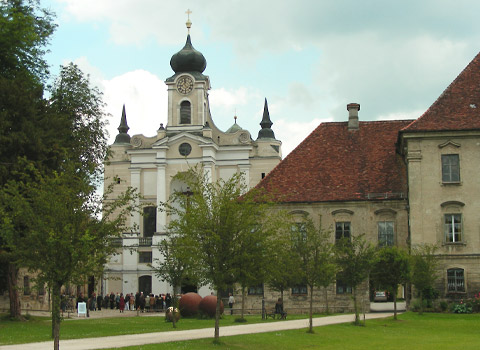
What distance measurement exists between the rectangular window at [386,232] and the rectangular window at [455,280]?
16.3 feet

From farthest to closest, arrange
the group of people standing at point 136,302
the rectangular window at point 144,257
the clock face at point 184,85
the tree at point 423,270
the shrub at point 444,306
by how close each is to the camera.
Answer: the clock face at point 184,85 → the rectangular window at point 144,257 → the group of people standing at point 136,302 → the shrub at point 444,306 → the tree at point 423,270

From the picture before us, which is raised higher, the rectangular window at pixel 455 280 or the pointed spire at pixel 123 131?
the pointed spire at pixel 123 131

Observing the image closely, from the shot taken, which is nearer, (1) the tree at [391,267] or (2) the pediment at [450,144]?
(1) the tree at [391,267]

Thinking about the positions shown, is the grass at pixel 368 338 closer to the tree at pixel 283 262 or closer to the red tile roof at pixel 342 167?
the tree at pixel 283 262

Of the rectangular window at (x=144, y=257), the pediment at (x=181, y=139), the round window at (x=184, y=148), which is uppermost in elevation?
the pediment at (x=181, y=139)

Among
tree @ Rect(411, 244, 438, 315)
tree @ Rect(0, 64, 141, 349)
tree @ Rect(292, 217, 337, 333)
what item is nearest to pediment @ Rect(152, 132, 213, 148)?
tree @ Rect(411, 244, 438, 315)

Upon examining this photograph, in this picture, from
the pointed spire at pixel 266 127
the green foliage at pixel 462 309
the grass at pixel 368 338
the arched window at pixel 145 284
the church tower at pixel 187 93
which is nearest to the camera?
the grass at pixel 368 338

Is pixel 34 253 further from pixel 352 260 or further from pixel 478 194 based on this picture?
pixel 478 194

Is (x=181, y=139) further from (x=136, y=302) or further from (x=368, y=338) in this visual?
(x=368, y=338)

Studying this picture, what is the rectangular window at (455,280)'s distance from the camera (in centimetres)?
A: 4169

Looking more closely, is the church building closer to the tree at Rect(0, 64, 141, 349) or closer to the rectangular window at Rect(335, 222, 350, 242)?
the rectangular window at Rect(335, 222, 350, 242)

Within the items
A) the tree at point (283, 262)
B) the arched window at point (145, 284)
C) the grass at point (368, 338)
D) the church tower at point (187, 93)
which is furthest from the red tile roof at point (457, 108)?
the arched window at point (145, 284)

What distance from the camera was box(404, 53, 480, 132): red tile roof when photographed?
42312 mm

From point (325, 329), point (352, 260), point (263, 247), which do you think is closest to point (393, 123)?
point (352, 260)
